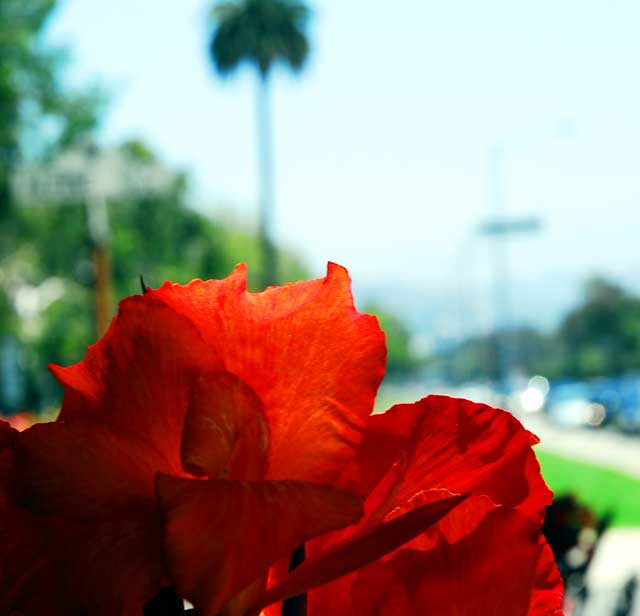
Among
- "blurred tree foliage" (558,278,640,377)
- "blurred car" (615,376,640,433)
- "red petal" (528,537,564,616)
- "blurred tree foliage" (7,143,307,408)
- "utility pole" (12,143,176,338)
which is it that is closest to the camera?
"red petal" (528,537,564,616)

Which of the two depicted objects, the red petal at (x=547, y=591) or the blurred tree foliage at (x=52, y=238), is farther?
the blurred tree foliage at (x=52, y=238)

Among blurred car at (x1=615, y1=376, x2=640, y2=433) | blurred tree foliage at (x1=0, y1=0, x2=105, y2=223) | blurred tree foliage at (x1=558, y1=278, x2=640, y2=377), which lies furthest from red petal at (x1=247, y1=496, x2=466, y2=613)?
blurred tree foliage at (x1=558, y1=278, x2=640, y2=377)

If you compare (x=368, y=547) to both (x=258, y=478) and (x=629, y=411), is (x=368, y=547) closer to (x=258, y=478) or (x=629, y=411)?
(x=258, y=478)

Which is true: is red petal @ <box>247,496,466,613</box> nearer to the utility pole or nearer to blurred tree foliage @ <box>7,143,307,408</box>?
the utility pole

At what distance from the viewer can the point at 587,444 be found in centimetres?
3161

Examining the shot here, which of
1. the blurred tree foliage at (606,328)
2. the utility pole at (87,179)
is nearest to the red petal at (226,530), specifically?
the utility pole at (87,179)

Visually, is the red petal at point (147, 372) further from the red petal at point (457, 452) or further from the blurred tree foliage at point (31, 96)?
the blurred tree foliage at point (31, 96)

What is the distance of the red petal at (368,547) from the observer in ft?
1.35

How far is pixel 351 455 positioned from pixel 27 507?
13cm

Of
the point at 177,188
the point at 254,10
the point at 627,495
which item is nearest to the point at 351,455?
the point at 627,495

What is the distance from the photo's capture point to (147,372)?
0.46 meters

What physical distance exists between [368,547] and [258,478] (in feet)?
0.18

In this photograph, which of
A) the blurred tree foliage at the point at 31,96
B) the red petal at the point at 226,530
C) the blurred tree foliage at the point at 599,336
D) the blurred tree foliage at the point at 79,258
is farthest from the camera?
the blurred tree foliage at the point at 599,336

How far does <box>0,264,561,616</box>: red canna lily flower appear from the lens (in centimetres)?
40
